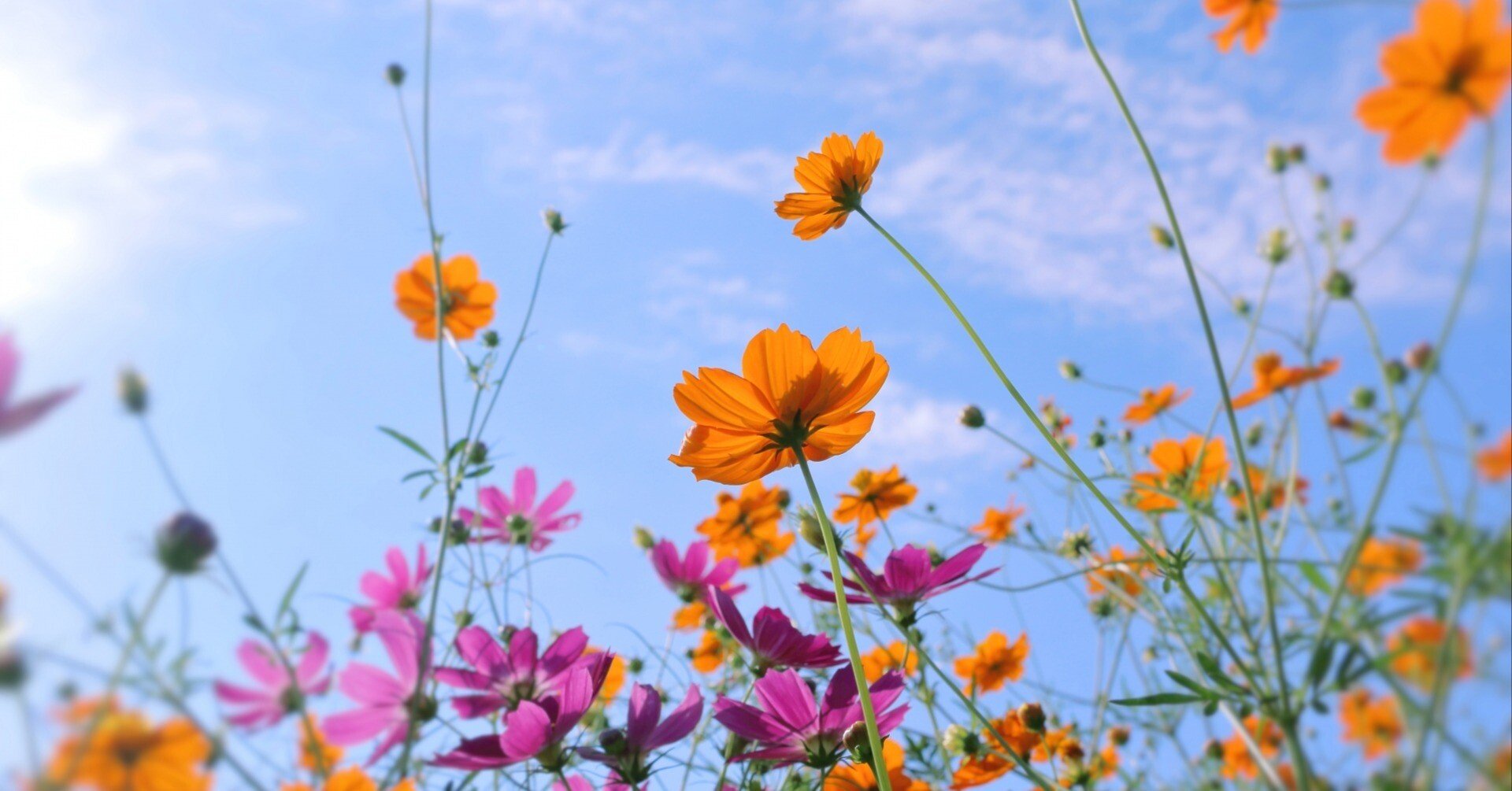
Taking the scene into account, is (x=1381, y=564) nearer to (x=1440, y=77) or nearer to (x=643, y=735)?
(x=1440, y=77)

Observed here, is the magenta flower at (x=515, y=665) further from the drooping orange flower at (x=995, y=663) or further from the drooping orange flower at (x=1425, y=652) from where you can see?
the drooping orange flower at (x=995, y=663)

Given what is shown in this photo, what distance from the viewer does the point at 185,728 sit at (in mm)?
383

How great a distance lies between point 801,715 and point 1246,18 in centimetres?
56

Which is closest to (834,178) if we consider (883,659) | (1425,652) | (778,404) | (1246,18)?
(778,404)

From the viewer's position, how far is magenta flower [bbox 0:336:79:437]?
0.33 metres

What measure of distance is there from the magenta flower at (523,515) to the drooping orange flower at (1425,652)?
1097mm

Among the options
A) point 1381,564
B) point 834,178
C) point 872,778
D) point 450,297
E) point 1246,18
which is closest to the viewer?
point 1381,564

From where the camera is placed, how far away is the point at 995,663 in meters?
1.67

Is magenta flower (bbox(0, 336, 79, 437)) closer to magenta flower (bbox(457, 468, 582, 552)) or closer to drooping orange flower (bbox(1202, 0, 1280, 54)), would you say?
drooping orange flower (bbox(1202, 0, 1280, 54))

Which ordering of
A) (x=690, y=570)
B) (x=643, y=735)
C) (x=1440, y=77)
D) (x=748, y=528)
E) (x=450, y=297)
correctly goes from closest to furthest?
(x=1440, y=77), (x=643, y=735), (x=690, y=570), (x=450, y=297), (x=748, y=528)

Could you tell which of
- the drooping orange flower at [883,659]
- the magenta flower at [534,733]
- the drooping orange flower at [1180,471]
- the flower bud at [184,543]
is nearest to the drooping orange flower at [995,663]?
the drooping orange flower at [883,659]

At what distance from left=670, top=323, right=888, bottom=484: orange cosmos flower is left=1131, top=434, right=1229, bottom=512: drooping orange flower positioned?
55cm

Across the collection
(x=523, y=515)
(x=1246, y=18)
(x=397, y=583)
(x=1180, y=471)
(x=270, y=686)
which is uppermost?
(x=1180, y=471)

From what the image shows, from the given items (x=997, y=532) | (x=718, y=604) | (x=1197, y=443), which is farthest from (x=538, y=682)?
(x=997, y=532)
